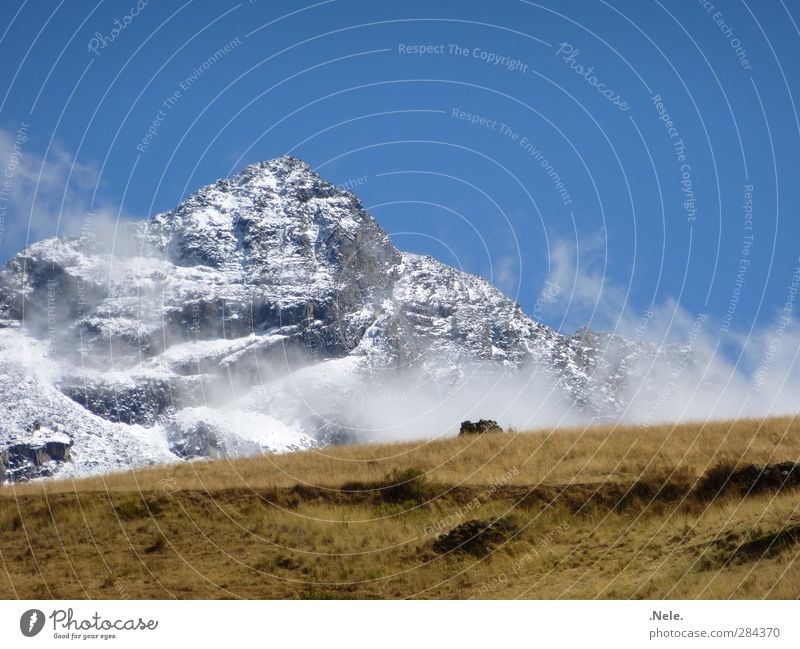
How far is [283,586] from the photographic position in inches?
1015

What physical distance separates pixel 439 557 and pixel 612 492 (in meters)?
6.55
